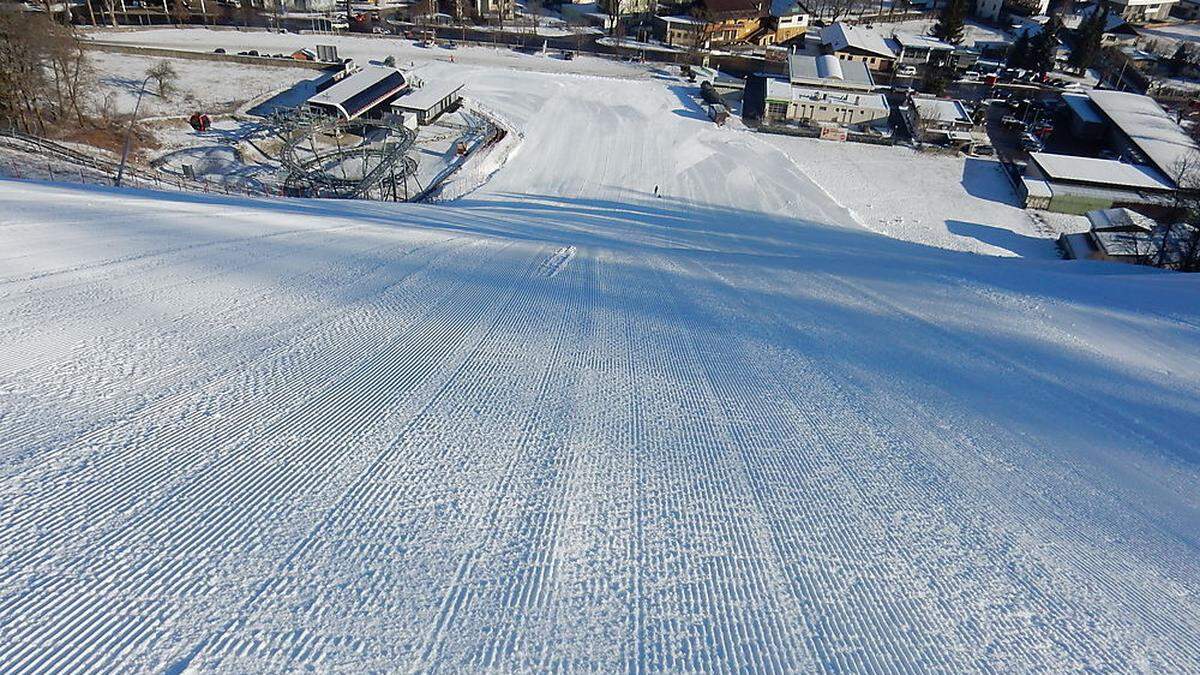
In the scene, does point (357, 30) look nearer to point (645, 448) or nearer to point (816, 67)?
point (816, 67)

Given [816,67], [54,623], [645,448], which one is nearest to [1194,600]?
[645,448]

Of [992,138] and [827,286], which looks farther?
[992,138]

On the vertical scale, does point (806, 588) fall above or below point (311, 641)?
below

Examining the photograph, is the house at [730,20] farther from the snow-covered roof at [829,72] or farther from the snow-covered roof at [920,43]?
the snow-covered roof at [829,72]

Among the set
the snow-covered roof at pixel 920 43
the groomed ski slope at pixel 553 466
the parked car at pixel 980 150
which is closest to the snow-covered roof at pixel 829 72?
the parked car at pixel 980 150

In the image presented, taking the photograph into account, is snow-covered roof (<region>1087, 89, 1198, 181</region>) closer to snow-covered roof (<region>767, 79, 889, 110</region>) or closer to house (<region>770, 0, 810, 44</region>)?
snow-covered roof (<region>767, 79, 889, 110</region>)
